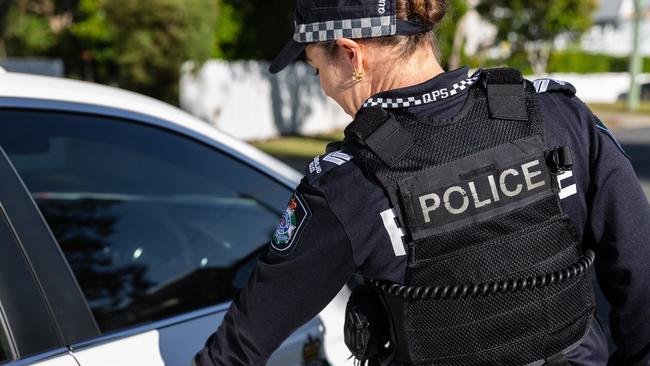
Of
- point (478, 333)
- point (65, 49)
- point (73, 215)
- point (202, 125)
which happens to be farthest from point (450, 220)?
point (65, 49)

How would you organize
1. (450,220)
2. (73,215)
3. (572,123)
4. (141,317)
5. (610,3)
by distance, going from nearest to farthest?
(450,220), (572,123), (141,317), (73,215), (610,3)

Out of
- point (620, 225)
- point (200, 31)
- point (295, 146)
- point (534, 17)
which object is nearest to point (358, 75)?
point (620, 225)

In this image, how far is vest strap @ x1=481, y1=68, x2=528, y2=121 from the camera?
1430 mm

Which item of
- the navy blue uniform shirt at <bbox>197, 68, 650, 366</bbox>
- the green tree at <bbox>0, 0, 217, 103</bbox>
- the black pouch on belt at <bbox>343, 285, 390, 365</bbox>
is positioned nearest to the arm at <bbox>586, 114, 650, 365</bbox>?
the navy blue uniform shirt at <bbox>197, 68, 650, 366</bbox>

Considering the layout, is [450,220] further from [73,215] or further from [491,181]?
[73,215]

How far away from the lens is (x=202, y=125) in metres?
2.37

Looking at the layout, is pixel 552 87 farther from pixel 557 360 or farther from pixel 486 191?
pixel 557 360

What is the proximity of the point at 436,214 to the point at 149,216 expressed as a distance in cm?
216

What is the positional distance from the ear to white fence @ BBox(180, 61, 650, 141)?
42.6 feet

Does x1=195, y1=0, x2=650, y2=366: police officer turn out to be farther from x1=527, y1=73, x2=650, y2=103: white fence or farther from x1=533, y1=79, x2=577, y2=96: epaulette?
x1=527, y1=73, x2=650, y2=103: white fence

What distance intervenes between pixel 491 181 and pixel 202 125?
119 centimetres

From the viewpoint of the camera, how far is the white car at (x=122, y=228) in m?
1.69

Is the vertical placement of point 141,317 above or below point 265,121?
below

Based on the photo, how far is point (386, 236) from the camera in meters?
1.35
